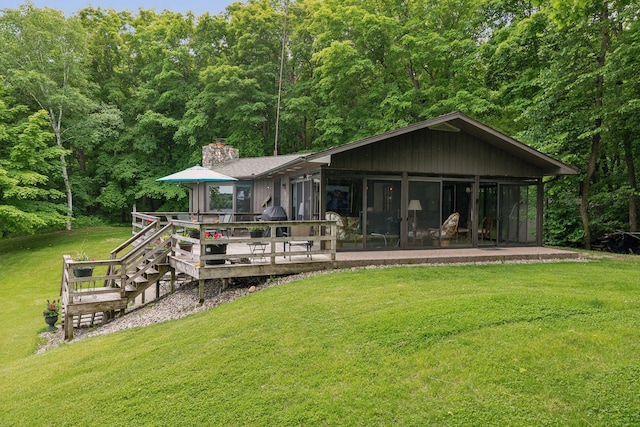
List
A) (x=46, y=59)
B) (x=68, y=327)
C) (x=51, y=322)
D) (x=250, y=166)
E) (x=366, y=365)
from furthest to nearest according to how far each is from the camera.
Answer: (x=46, y=59) → (x=250, y=166) → (x=51, y=322) → (x=68, y=327) → (x=366, y=365)

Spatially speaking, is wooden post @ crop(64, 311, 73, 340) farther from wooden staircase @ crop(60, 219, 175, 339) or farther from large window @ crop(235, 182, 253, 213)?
large window @ crop(235, 182, 253, 213)

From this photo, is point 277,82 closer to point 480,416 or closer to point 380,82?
point 380,82

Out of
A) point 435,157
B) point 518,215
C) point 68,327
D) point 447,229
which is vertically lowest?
point 68,327

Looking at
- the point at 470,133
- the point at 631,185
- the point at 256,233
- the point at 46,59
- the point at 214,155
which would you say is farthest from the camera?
the point at 46,59

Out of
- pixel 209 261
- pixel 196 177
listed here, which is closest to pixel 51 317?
pixel 209 261

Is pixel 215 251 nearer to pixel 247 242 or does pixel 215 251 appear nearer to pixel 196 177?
pixel 247 242

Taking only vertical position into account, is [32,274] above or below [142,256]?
below

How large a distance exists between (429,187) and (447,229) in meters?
1.22

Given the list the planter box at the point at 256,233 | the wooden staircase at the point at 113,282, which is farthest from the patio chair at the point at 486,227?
the wooden staircase at the point at 113,282

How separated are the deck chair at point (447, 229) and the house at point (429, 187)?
0.03 meters

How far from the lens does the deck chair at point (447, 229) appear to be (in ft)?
33.6

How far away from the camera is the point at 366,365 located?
12.1 ft

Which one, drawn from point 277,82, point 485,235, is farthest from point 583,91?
point 277,82

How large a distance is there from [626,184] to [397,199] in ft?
28.6
